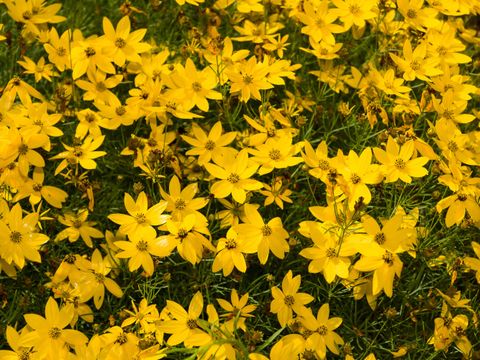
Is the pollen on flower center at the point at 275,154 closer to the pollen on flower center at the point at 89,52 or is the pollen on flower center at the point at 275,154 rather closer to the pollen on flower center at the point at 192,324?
the pollen on flower center at the point at 192,324

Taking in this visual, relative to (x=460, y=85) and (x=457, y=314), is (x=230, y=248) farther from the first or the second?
(x=460, y=85)

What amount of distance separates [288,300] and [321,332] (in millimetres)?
145

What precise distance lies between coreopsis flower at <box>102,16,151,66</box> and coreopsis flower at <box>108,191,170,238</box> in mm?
710

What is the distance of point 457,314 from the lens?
7.47 ft

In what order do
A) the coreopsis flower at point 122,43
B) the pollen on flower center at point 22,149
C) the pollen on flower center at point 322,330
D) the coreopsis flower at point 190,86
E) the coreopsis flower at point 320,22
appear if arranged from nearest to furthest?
the pollen on flower center at point 322,330, the pollen on flower center at point 22,149, the coreopsis flower at point 190,86, the coreopsis flower at point 122,43, the coreopsis flower at point 320,22

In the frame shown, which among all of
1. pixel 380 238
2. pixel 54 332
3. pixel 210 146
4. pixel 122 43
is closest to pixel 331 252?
pixel 380 238

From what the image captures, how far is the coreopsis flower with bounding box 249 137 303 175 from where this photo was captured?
2338mm

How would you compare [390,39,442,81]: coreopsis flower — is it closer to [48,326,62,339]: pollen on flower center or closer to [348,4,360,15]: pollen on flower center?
[348,4,360,15]: pollen on flower center

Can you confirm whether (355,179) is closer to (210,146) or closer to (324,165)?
(324,165)

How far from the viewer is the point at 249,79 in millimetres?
2568

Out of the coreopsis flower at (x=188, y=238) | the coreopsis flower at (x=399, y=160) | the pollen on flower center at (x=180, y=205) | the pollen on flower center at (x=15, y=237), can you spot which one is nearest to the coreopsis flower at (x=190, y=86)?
the pollen on flower center at (x=180, y=205)

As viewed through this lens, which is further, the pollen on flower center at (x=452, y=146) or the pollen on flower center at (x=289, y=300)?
the pollen on flower center at (x=452, y=146)

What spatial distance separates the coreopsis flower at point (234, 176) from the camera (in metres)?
2.24

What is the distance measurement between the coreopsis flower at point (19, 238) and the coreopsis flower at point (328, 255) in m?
0.88
